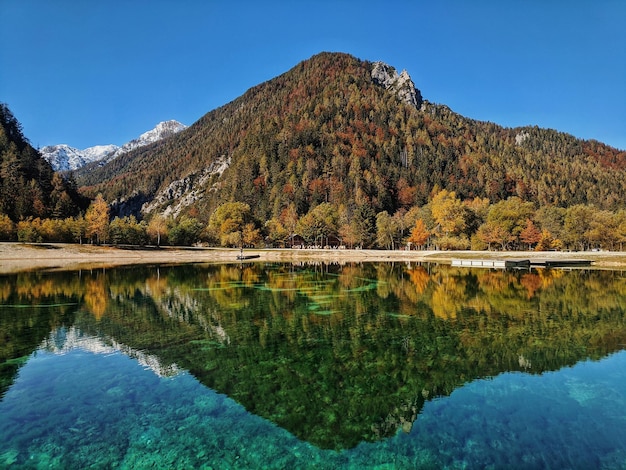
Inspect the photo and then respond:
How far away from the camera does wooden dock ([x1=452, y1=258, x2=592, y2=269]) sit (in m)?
68.8

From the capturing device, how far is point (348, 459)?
372 inches

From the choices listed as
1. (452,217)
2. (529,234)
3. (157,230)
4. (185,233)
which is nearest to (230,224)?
(185,233)

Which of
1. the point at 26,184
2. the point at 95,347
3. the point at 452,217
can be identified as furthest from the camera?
the point at 26,184

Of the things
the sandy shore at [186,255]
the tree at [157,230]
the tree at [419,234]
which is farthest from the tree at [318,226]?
the tree at [157,230]

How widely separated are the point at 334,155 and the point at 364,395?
183320 mm

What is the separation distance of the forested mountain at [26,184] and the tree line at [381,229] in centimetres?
1263

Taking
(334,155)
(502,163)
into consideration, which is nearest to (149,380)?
(334,155)

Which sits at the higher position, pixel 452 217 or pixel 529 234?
pixel 452 217

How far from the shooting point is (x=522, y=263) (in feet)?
234

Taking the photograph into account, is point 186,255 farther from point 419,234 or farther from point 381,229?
point 419,234

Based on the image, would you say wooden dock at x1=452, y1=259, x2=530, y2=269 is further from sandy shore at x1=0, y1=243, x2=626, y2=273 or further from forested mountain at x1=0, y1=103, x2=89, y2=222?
forested mountain at x1=0, y1=103, x2=89, y2=222

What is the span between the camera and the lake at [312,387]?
9.77 metres

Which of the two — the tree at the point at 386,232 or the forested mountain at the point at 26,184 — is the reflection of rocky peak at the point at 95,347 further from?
the forested mountain at the point at 26,184

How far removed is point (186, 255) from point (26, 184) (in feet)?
222
